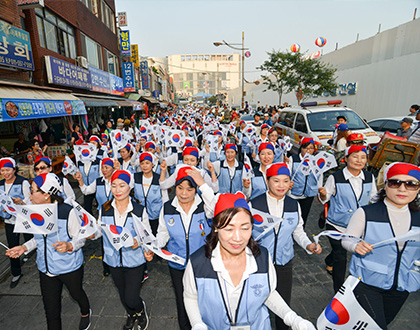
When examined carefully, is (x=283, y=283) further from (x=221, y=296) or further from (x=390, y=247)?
(x=221, y=296)

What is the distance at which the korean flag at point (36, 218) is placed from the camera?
2691mm

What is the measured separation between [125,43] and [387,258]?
25.5 m

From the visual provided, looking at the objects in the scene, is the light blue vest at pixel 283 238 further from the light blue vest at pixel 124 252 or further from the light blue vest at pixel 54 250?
the light blue vest at pixel 54 250

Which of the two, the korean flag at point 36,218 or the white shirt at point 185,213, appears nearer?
the korean flag at point 36,218

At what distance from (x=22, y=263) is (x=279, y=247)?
4.94 m

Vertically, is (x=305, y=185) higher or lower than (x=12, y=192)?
lower

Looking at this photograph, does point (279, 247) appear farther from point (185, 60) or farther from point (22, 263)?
point (185, 60)

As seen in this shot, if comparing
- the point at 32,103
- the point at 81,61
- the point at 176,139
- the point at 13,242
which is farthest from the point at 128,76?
the point at 13,242

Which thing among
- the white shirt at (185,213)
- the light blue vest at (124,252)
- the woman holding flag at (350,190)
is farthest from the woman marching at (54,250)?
the woman holding flag at (350,190)

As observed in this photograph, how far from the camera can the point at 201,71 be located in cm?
13825

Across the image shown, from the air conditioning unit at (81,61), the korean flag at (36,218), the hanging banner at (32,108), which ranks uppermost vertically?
the air conditioning unit at (81,61)

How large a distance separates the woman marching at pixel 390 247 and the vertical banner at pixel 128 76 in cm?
2359

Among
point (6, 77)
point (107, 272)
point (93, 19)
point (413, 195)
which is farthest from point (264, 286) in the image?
point (93, 19)

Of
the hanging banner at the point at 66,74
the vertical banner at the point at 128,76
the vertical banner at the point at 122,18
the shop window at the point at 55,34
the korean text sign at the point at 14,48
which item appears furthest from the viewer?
the vertical banner at the point at 122,18
